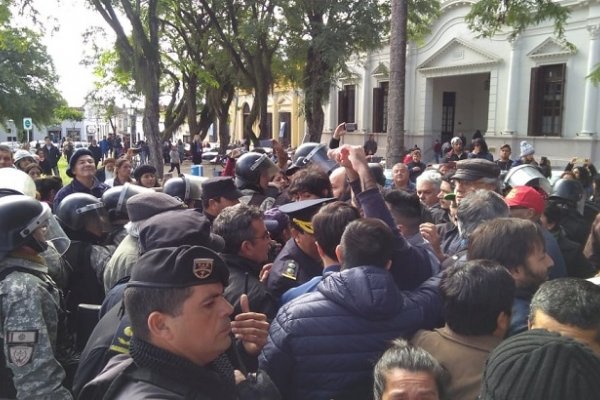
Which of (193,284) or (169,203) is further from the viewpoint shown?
(169,203)

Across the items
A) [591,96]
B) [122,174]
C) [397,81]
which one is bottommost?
[122,174]

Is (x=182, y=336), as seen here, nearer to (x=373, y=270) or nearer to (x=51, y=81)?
(x=373, y=270)

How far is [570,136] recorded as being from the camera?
2166cm

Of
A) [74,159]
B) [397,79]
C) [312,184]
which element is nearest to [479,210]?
[312,184]

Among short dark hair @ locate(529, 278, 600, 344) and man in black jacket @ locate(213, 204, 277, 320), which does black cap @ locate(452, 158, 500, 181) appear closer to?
man in black jacket @ locate(213, 204, 277, 320)

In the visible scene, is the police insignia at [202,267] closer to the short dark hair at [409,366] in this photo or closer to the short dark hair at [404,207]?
the short dark hair at [409,366]

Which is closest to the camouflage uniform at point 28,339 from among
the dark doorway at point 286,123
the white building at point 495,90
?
the white building at point 495,90

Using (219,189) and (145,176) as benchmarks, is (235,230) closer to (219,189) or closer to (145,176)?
(219,189)

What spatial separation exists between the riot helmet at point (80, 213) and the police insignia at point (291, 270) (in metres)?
1.60

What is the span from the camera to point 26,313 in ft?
7.64

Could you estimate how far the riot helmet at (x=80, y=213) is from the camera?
12.3 ft

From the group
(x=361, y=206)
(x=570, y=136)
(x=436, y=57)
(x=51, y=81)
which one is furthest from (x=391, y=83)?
(x=51, y=81)

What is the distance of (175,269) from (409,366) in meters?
0.84

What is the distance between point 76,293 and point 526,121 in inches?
924
